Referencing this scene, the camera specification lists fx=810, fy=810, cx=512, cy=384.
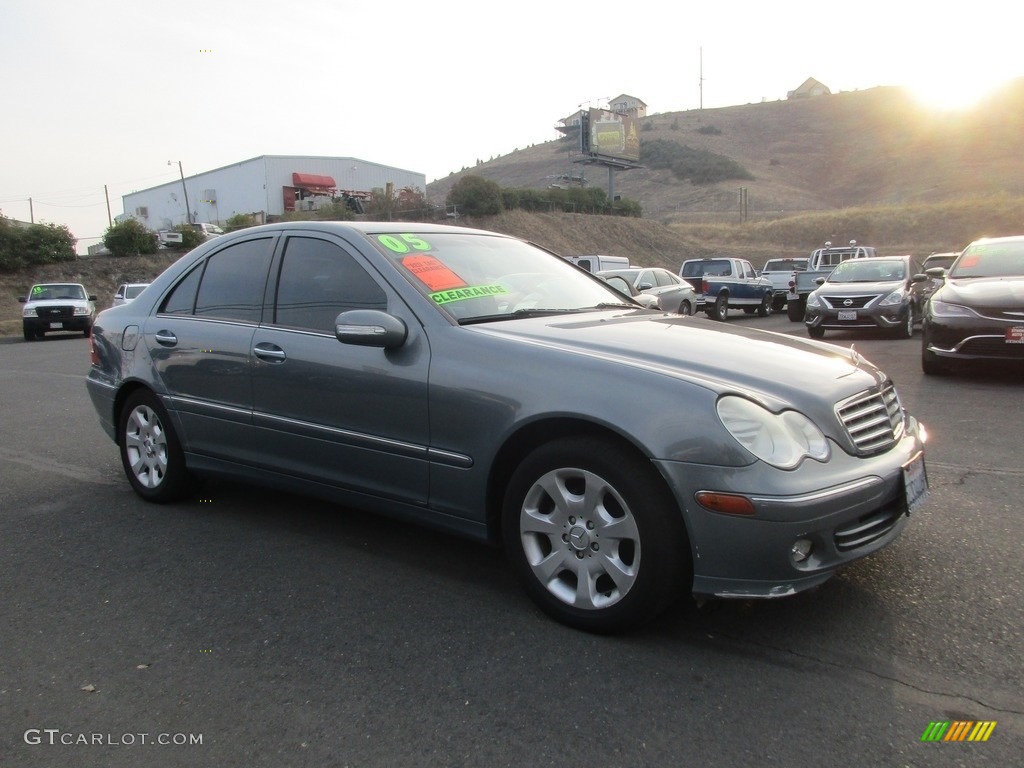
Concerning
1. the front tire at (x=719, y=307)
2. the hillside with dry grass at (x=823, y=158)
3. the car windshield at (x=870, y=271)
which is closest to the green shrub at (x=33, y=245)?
the front tire at (x=719, y=307)

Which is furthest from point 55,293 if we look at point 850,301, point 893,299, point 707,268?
point 893,299

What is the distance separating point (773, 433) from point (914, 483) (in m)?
0.84

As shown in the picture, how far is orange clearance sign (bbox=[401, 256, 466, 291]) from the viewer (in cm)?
380

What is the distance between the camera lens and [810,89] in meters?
130

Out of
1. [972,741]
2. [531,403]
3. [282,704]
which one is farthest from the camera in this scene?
[531,403]

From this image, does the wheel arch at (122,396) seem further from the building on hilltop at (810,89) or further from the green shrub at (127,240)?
the building on hilltop at (810,89)

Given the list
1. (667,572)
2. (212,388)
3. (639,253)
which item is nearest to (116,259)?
(639,253)

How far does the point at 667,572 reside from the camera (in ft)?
9.34

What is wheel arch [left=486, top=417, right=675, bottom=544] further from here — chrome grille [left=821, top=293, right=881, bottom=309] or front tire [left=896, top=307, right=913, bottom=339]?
front tire [left=896, top=307, right=913, bottom=339]

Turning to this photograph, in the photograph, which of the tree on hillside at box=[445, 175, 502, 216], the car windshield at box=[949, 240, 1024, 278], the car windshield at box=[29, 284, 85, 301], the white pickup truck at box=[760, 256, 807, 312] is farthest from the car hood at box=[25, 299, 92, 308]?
the tree on hillside at box=[445, 175, 502, 216]

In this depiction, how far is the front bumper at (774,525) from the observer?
272 cm

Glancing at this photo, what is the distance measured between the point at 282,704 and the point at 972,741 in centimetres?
212

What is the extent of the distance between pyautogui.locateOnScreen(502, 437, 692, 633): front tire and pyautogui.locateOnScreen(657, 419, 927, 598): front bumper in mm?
99

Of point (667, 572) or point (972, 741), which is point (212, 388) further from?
point (972, 741)
